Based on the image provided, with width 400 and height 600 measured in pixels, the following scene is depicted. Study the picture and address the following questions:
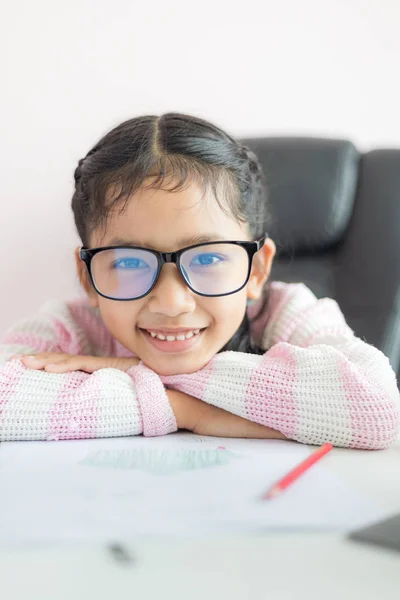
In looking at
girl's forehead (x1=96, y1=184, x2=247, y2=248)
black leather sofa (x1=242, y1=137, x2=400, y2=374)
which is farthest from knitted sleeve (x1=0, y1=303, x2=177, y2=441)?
black leather sofa (x1=242, y1=137, x2=400, y2=374)

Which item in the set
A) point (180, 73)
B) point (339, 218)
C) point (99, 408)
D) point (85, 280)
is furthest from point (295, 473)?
point (180, 73)

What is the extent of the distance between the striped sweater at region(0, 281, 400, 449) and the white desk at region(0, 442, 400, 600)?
266 mm

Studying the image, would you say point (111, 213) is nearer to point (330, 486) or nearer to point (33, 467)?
point (33, 467)

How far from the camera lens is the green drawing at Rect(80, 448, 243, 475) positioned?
2.27 ft

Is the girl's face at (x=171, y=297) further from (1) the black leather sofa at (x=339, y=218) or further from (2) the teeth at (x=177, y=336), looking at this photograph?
(1) the black leather sofa at (x=339, y=218)

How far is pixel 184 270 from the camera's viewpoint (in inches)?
34.5

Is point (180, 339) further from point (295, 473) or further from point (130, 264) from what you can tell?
point (295, 473)

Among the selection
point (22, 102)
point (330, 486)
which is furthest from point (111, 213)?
point (22, 102)

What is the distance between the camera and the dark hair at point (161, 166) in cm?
90

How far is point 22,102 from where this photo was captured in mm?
1488

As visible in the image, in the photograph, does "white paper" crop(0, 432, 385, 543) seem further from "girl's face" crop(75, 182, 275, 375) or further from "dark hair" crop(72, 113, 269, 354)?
"dark hair" crop(72, 113, 269, 354)

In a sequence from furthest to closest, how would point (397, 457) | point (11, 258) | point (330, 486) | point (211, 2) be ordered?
1. point (11, 258)
2. point (211, 2)
3. point (397, 457)
4. point (330, 486)

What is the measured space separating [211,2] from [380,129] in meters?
0.53

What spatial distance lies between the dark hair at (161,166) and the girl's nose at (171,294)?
0.41 ft
